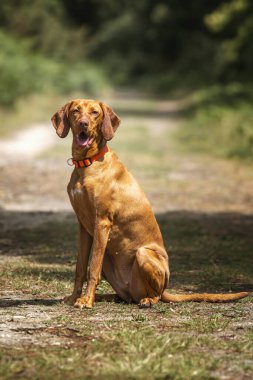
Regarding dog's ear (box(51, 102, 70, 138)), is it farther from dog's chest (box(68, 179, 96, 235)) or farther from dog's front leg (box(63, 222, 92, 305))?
dog's front leg (box(63, 222, 92, 305))

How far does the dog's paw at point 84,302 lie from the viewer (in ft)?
22.9

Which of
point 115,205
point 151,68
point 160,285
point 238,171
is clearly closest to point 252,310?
point 160,285

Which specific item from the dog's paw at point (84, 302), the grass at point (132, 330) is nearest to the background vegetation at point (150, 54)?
the grass at point (132, 330)

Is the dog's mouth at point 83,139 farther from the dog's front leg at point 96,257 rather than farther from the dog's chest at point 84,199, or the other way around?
the dog's front leg at point 96,257

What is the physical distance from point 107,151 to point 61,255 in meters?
3.08

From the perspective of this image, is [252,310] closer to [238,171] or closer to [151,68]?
[238,171]

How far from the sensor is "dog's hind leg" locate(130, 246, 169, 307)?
7.07 m

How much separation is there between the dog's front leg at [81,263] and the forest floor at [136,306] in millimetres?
149

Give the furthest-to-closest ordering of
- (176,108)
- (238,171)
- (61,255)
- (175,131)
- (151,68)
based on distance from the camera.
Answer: (151,68)
(176,108)
(175,131)
(238,171)
(61,255)

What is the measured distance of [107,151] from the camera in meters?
7.24

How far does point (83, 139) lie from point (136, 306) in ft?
4.63

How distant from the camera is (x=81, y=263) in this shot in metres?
7.20

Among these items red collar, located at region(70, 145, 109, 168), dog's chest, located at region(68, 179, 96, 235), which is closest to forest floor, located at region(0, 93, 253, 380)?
dog's chest, located at region(68, 179, 96, 235)

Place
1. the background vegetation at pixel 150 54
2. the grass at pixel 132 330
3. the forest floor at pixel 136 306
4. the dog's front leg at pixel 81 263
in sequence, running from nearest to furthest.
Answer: the grass at pixel 132 330, the forest floor at pixel 136 306, the dog's front leg at pixel 81 263, the background vegetation at pixel 150 54
